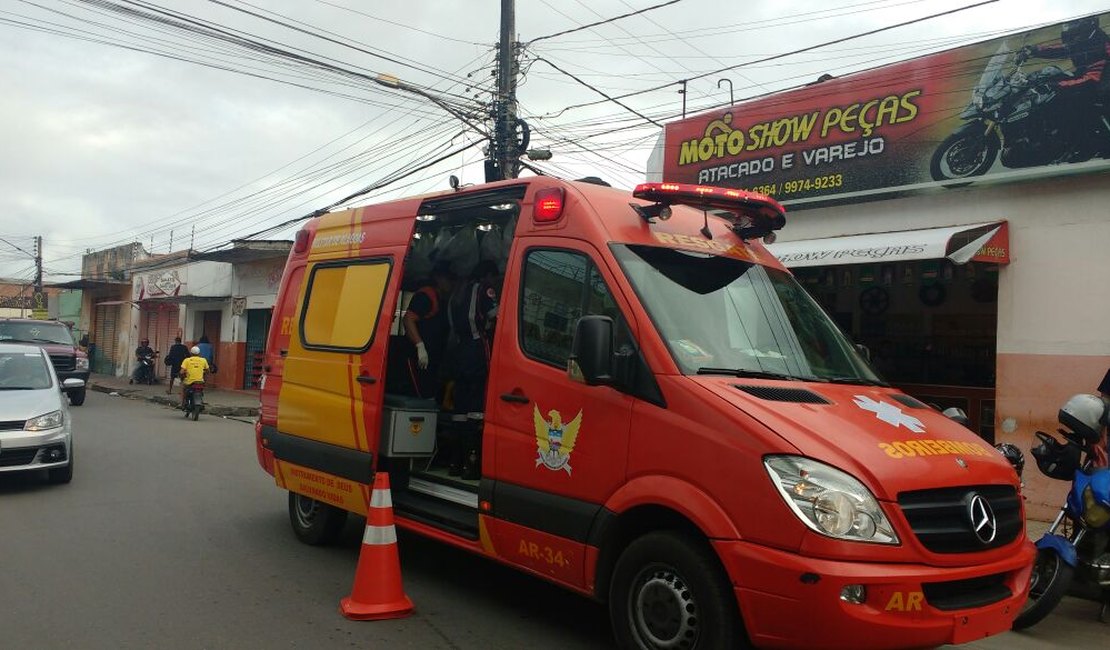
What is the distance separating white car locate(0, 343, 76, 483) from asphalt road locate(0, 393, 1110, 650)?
39 cm

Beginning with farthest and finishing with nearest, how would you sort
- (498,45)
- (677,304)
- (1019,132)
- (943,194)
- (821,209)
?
(498,45) < (821,209) < (943,194) < (1019,132) < (677,304)

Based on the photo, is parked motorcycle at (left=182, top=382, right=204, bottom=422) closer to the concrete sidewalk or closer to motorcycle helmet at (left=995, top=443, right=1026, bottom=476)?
the concrete sidewalk

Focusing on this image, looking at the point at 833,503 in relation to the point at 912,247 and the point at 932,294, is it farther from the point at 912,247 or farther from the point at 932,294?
the point at 932,294

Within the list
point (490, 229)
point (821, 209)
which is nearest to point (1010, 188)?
point (821, 209)

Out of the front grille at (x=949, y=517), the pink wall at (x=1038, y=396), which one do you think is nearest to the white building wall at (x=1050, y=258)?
the pink wall at (x=1038, y=396)

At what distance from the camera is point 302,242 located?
7430mm

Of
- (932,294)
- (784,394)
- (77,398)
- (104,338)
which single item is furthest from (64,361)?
(104,338)

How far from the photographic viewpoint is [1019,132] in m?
9.25

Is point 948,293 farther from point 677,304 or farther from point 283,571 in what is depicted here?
point 283,571

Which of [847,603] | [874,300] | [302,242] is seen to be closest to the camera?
[847,603]

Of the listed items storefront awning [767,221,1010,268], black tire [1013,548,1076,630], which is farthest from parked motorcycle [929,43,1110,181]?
black tire [1013,548,1076,630]

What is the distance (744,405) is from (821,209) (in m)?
8.23

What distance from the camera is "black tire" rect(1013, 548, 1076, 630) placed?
525 cm

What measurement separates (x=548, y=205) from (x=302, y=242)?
3255mm
